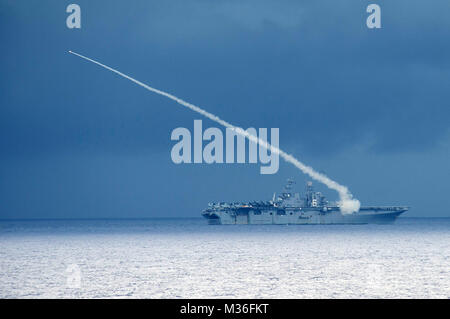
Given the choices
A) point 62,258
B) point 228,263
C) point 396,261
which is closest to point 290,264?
point 228,263

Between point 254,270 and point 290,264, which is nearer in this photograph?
point 254,270

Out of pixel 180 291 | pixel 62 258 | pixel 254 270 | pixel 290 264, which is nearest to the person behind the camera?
pixel 180 291

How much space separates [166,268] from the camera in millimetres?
62000
